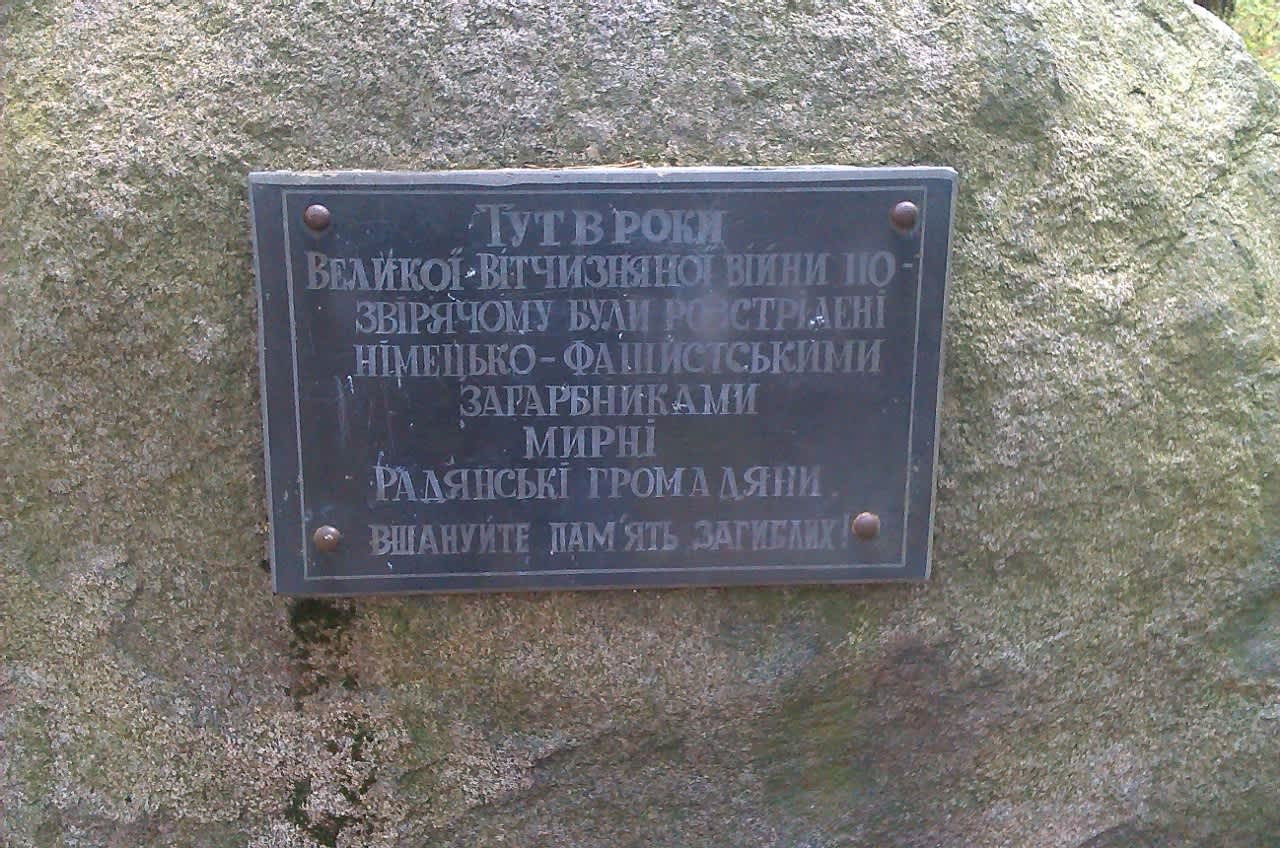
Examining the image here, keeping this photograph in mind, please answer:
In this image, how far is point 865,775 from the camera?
1562 millimetres

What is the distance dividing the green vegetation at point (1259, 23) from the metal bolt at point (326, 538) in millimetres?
4737

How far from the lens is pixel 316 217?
1.36 meters

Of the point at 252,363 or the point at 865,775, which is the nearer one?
the point at 252,363

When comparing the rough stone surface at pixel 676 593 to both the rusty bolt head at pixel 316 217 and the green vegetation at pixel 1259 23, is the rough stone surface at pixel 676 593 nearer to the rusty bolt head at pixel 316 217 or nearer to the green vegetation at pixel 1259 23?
the rusty bolt head at pixel 316 217

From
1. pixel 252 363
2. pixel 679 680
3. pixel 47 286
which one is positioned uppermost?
pixel 47 286

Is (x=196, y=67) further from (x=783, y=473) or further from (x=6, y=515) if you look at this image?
(x=783, y=473)

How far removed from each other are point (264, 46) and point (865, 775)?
138 cm

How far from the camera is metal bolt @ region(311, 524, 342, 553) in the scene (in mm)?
1431

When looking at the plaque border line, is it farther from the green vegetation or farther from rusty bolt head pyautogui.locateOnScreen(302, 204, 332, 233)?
the green vegetation

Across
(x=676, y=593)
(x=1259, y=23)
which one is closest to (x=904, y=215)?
(x=676, y=593)

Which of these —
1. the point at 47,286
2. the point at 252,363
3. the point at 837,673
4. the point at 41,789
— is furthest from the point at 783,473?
the point at 41,789

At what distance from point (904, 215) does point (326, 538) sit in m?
0.93

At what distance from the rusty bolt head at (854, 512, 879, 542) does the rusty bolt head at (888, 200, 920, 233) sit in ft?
1.36

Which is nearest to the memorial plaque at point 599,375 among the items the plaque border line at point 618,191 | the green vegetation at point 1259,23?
the plaque border line at point 618,191
